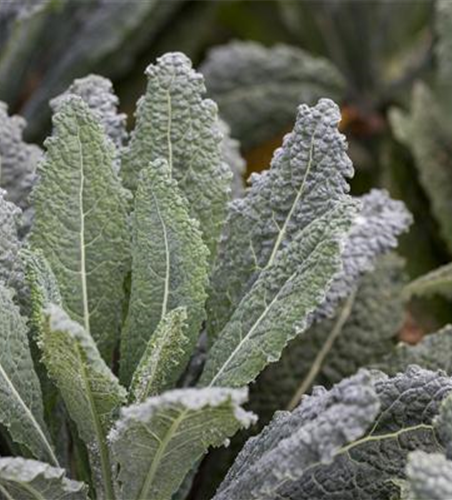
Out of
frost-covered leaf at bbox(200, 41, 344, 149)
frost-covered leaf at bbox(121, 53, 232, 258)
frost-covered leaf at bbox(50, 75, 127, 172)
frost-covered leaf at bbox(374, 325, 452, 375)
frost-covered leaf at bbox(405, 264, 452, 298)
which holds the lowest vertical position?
frost-covered leaf at bbox(374, 325, 452, 375)

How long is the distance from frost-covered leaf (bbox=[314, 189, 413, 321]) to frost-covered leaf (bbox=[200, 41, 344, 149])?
0.46m

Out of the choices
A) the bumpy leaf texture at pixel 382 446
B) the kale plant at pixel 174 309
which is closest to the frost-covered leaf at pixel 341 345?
the kale plant at pixel 174 309

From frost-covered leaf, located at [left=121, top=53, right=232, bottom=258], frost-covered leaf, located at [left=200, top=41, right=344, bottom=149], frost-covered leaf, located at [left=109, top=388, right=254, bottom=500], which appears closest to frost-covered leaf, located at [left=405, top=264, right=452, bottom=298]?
frost-covered leaf, located at [left=121, top=53, right=232, bottom=258]

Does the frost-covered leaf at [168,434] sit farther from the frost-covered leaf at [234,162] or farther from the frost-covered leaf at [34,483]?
the frost-covered leaf at [234,162]

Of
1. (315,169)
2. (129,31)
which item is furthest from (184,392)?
(129,31)

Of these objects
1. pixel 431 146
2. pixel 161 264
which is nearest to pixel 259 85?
pixel 431 146

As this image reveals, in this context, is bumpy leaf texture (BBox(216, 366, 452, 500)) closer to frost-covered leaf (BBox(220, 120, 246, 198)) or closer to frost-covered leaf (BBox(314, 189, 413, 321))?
frost-covered leaf (BBox(314, 189, 413, 321))

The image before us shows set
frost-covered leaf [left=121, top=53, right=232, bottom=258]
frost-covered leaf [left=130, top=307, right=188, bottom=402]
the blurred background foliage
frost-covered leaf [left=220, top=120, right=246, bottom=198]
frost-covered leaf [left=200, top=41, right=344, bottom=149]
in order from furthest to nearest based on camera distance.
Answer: frost-covered leaf [left=200, top=41, right=344, bottom=149] < the blurred background foliage < frost-covered leaf [left=220, top=120, right=246, bottom=198] < frost-covered leaf [left=121, top=53, right=232, bottom=258] < frost-covered leaf [left=130, top=307, right=188, bottom=402]

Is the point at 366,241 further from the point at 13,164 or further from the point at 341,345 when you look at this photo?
the point at 13,164

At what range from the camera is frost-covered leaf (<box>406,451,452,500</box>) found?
541 mm

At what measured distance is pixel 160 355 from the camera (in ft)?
2.16

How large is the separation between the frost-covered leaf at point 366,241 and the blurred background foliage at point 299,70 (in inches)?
3.6

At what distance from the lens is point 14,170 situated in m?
0.84

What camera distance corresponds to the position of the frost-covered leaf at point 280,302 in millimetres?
→ 639
